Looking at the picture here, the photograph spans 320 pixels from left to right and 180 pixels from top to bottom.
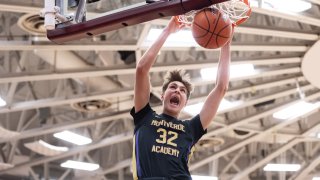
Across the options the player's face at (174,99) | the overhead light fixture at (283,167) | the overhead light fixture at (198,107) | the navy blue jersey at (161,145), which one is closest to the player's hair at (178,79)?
the player's face at (174,99)

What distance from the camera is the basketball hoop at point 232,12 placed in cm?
590

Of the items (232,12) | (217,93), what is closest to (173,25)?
(217,93)

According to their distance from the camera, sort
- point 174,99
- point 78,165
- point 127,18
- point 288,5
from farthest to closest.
→ point 78,165
point 288,5
point 127,18
point 174,99

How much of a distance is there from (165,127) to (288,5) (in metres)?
7.28

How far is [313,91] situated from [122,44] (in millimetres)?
6660

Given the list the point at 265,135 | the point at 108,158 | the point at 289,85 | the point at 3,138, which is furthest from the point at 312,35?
the point at 108,158

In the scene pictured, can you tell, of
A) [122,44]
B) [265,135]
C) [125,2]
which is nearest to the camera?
[125,2]

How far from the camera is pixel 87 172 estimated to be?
22.6 meters

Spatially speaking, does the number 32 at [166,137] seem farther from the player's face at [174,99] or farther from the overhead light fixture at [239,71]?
the overhead light fixture at [239,71]

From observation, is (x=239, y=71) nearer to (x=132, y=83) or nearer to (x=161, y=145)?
(x=132, y=83)

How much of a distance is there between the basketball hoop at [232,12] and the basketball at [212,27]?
0.08m

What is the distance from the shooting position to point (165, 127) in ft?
16.7

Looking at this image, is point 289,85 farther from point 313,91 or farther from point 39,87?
point 39,87

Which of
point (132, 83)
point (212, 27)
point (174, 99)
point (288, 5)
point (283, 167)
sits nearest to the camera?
point (174, 99)
